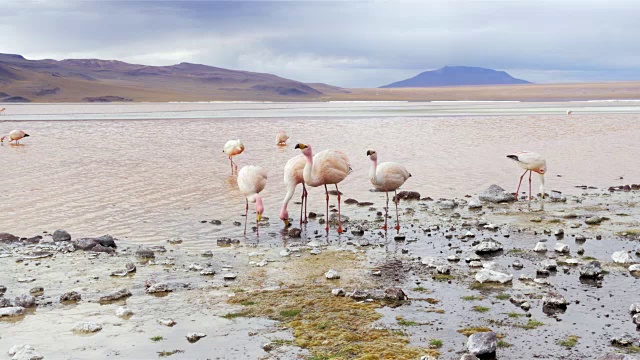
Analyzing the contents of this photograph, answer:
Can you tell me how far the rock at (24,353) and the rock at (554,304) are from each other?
247 inches

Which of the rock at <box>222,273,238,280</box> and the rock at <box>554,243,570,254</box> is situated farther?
the rock at <box>554,243,570,254</box>

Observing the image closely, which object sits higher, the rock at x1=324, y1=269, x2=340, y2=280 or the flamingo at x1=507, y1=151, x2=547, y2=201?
the flamingo at x1=507, y1=151, x2=547, y2=201

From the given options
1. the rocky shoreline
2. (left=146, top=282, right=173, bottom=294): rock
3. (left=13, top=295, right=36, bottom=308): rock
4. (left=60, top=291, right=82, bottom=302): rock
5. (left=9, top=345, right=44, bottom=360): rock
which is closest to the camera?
(left=9, top=345, right=44, bottom=360): rock

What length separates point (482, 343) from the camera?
643 centimetres

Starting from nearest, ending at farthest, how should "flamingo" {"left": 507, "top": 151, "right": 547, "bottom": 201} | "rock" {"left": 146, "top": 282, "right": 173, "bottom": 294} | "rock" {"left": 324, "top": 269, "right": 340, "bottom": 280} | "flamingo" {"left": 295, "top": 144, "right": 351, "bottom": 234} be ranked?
"rock" {"left": 146, "top": 282, "right": 173, "bottom": 294} < "rock" {"left": 324, "top": 269, "right": 340, "bottom": 280} < "flamingo" {"left": 295, "top": 144, "right": 351, "bottom": 234} < "flamingo" {"left": 507, "top": 151, "right": 547, "bottom": 201}

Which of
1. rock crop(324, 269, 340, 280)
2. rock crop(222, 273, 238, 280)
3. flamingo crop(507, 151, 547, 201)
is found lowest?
rock crop(222, 273, 238, 280)

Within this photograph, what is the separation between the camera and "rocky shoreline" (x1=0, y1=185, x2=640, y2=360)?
6781mm

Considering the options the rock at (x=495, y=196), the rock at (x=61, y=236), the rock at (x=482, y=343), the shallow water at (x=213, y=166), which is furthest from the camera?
the rock at (x=495, y=196)

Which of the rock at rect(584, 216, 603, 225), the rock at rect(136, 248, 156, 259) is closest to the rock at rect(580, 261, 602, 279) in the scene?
the rock at rect(584, 216, 603, 225)

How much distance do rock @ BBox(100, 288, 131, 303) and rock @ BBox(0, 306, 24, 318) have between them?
3.41 ft

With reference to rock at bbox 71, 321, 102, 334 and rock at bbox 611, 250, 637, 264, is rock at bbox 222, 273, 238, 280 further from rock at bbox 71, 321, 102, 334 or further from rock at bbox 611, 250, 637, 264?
rock at bbox 611, 250, 637, 264

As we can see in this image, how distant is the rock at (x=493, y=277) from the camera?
8812 mm

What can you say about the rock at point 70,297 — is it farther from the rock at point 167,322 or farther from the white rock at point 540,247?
the white rock at point 540,247

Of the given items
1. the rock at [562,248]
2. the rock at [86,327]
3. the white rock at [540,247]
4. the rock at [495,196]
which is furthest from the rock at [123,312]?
the rock at [495,196]
